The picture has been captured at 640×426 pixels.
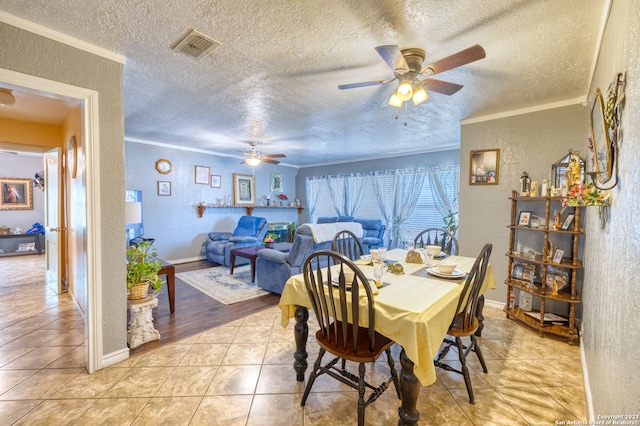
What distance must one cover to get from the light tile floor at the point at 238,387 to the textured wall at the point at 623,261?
50 cm

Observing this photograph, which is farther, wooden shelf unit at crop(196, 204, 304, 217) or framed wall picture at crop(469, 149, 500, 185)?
wooden shelf unit at crop(196, 204, 304, 217)

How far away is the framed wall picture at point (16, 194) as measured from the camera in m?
6.63

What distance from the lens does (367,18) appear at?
171 centimetres

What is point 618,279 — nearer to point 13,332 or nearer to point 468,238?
point 468,238

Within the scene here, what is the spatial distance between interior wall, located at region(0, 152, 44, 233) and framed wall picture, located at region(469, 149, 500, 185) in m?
9.86

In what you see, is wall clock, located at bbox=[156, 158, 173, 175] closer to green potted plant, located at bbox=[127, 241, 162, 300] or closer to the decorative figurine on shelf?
green potted plant, located at bbox=[127, 241, 162, 300]

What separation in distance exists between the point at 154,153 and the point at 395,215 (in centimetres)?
528

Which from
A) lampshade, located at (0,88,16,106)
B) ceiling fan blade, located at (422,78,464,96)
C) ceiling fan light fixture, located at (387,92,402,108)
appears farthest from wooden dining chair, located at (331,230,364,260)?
lampshade, located at (0,88,16,106)

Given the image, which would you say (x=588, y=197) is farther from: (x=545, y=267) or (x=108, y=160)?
(x=108, y=160)

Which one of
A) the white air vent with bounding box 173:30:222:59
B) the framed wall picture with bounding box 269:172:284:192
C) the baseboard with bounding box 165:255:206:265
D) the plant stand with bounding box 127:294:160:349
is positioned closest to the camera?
the white air vent with bounding box 173:30:222:59

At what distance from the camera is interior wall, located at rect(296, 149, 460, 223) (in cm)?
577

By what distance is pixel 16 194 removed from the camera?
6.79 metres

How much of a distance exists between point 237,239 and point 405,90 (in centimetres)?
436

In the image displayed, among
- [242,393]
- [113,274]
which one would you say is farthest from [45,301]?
[242,393]
